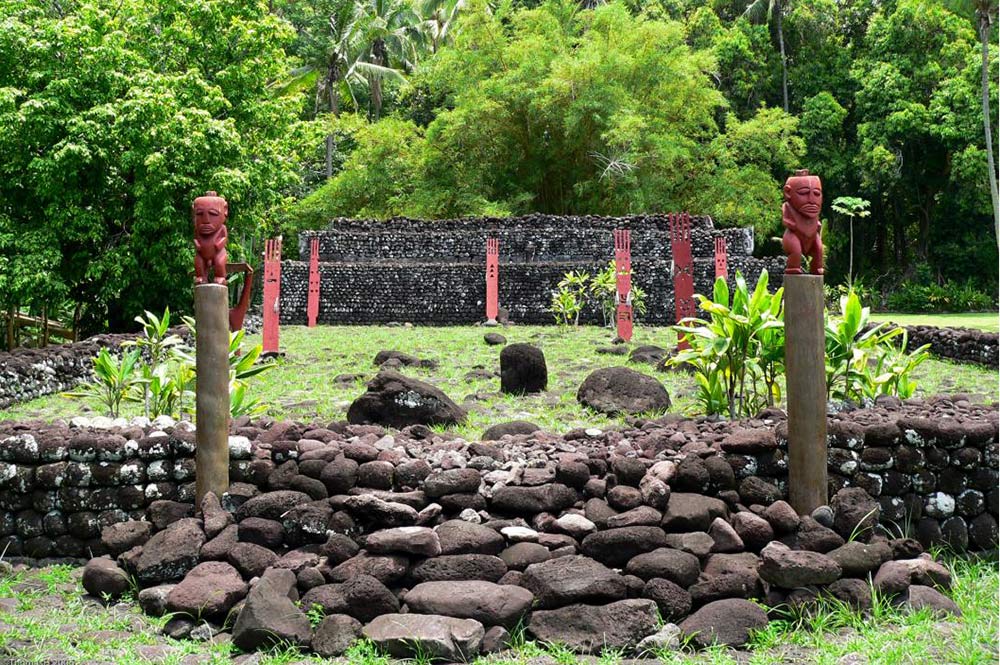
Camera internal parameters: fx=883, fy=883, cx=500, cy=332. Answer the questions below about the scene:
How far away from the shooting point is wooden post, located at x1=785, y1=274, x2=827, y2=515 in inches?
179

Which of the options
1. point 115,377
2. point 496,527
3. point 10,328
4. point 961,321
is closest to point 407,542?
point 496,527

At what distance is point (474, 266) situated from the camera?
19906mm

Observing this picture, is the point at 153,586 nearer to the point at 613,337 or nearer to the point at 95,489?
the point at 95,489

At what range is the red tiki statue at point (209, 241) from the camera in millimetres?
5016

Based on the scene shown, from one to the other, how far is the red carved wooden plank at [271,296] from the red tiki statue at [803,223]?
344 inches

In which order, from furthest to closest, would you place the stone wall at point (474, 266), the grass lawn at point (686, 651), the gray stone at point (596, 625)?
1. the stone wall at point (474, 266)
2. the gray stone at point (596, 625)
3. the grass lawn at point (686, 651)

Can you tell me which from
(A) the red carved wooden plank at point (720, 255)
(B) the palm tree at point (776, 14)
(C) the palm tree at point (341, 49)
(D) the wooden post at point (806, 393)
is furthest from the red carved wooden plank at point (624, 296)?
(B) the palm tree at point (776, 14)

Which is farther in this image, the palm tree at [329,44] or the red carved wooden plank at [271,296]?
the palm tree at [329,44]

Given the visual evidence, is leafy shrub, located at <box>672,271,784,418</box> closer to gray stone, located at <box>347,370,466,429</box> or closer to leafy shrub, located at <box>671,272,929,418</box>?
leafy shrub, located at <box>671,272,929,418</box>

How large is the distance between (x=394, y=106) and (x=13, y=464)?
34.3 meters

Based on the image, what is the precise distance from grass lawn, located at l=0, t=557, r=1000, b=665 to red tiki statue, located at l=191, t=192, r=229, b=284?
5.99ft

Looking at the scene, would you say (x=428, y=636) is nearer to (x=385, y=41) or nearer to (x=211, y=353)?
(x=211, y=353)

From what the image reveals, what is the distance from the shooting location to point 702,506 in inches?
175

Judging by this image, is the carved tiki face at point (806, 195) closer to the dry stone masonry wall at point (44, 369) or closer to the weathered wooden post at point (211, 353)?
the weathered wooden post at point (211, 353)
